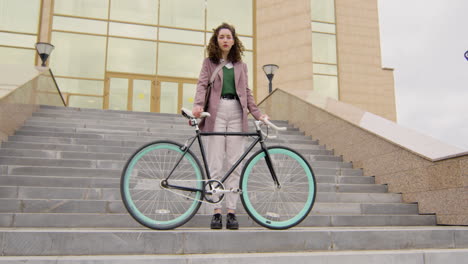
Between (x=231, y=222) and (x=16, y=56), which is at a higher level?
(x=16, y=56)

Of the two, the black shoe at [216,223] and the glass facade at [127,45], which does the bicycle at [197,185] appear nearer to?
the black shoe at [216,223]

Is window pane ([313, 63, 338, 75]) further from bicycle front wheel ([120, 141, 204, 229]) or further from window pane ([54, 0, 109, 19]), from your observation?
bicycle front wheel ([120, 141, 204, 229])

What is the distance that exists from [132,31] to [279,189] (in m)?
15.8

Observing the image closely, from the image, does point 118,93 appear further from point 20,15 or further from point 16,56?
point 20,15

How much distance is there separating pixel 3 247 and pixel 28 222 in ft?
3.44

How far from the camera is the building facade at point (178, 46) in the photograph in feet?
55.7

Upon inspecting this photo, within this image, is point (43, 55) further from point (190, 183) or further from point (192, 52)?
point (190, 183)

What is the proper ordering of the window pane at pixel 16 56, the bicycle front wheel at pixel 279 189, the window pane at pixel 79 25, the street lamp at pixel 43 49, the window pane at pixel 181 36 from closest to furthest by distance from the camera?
the bicycle front wheel at pixel 279 189 → the street lamp at pixel 43 49 → the window pane at pixel 16 56 → the window pane at pixel 79 25 → the window pane at pixel 181 36

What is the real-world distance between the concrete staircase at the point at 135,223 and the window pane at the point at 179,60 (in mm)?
10221

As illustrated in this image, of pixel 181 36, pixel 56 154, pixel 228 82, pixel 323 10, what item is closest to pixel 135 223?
pixel 228 82

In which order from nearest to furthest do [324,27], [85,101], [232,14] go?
1. [85,101]
2. [232,14]
3. [324,27]

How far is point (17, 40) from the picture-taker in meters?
16.6

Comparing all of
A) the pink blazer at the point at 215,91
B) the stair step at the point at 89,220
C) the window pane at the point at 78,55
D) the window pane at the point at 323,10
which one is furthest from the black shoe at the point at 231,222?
the window pane at the point at 323,10

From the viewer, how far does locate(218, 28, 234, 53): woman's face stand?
3938 millimetres
